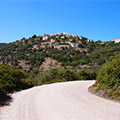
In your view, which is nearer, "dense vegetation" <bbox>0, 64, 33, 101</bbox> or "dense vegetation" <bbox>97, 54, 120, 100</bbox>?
"dense vegetation" <bbox>97, 54, 120, 100</bbox>

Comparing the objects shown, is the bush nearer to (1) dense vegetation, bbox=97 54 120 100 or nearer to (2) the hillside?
(1) dense vegetation, bbox=97 54 120 100

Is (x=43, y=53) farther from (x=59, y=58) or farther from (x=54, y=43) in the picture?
(x=54, y=43)

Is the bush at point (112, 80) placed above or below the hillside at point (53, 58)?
below

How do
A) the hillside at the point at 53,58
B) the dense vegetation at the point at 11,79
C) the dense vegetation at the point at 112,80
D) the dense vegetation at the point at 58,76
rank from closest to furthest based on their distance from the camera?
1. the dense vegetation at the point at 112,80
2. the dense vegetation at the point at 11,79
3. the dense vegetation at the point at 58,76
4. the hillside at the point at 53,58

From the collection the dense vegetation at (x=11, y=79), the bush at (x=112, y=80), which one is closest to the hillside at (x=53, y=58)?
the dense vegetation at (x=11, y=79)

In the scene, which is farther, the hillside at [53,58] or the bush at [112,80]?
the hillside at [53,58]

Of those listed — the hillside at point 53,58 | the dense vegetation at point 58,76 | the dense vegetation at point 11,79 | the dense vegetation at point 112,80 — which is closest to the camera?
the dense vegetation at point 112,80

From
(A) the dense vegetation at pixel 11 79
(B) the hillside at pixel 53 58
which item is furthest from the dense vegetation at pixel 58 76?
(B) the hillside at pixel 53 58

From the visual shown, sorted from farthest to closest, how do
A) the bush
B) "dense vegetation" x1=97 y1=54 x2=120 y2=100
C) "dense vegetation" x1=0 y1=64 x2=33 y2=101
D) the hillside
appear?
the hillside
"dense vegetation" x1=0 y1=64 x2=33 y2=101
the bush
"dense vegetation" x1=97 y1=54 x2=120 y2=100

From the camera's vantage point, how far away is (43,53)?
72.4 metres

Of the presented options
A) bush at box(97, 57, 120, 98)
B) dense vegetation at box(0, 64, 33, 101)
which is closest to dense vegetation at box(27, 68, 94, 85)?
dense vegetation at box(0, 64, 33, 101)

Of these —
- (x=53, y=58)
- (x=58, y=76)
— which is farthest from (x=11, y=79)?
(x=53, y=58)

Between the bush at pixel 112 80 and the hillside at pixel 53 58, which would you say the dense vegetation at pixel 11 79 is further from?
the hillside at pixel 53 58

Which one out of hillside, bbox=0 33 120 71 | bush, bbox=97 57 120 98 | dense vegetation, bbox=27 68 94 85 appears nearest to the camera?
bush, bbox=97 57 120 98
